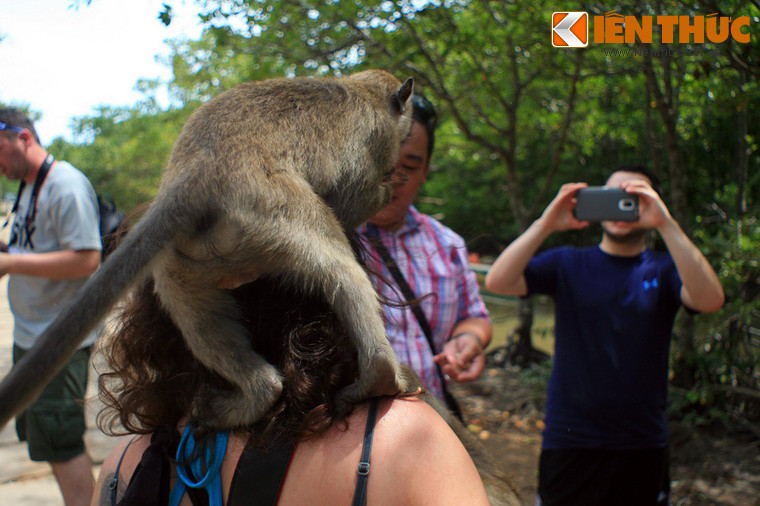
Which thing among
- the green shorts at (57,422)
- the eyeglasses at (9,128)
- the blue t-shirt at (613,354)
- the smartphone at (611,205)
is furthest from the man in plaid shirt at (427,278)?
the eyeglasses at (9,128)

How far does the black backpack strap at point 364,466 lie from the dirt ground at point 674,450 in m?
3.93

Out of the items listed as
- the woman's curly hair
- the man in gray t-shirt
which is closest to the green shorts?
the man in gray t-shirt

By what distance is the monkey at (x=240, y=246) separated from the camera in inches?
62.5

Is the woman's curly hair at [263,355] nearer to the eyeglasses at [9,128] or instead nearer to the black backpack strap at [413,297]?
the black backpack strap at [413,297]

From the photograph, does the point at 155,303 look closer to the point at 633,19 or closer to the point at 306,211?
the point at 306,211

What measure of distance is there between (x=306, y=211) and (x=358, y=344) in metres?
0.40

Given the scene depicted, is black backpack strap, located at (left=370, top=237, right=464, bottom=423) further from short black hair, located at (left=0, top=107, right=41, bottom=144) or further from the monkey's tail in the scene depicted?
short black hair, located at (left=0, top=107, right=41, bottom=144)

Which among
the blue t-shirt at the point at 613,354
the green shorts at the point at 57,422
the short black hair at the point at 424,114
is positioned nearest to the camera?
the short black hair at the point at 424,114

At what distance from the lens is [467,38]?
6145mm

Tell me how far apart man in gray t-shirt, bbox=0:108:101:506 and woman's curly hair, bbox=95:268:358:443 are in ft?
6.14

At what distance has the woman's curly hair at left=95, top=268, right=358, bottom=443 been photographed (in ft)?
4.57

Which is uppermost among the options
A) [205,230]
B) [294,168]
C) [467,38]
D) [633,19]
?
[467,38]

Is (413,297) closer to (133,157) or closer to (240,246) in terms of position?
(240,246)

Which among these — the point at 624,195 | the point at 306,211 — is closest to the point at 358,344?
the point at 306,211
